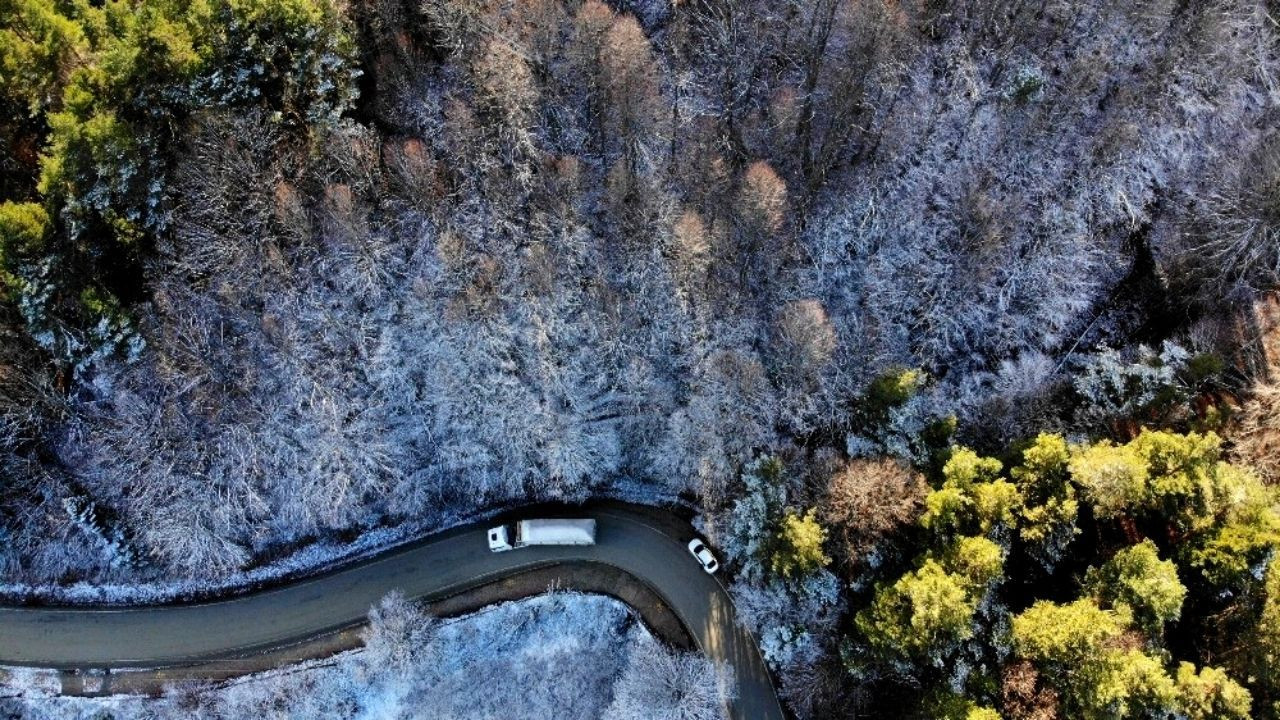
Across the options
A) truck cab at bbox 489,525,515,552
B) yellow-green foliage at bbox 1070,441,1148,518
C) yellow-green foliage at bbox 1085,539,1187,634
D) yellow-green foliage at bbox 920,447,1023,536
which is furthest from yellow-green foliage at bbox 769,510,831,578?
truck cab at bbox 489,525,515,552

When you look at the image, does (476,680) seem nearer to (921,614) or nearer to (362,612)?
(362,612)

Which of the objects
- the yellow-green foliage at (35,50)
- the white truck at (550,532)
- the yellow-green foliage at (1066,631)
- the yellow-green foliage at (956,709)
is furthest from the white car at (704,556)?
the yellow-green foliage at (35,50)

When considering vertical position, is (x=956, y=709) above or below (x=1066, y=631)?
below

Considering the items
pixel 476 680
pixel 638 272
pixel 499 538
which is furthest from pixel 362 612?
pixel 638 272

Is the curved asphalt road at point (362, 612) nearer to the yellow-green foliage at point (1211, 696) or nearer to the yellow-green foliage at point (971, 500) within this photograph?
the yellow-green foliage at point (971, 500)

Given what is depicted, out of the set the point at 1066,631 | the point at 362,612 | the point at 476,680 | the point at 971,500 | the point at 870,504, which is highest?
the point at 362,612

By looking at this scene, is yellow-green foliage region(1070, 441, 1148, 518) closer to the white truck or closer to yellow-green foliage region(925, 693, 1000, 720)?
yellow-green foliage region(925, 693, 1000, 720)
